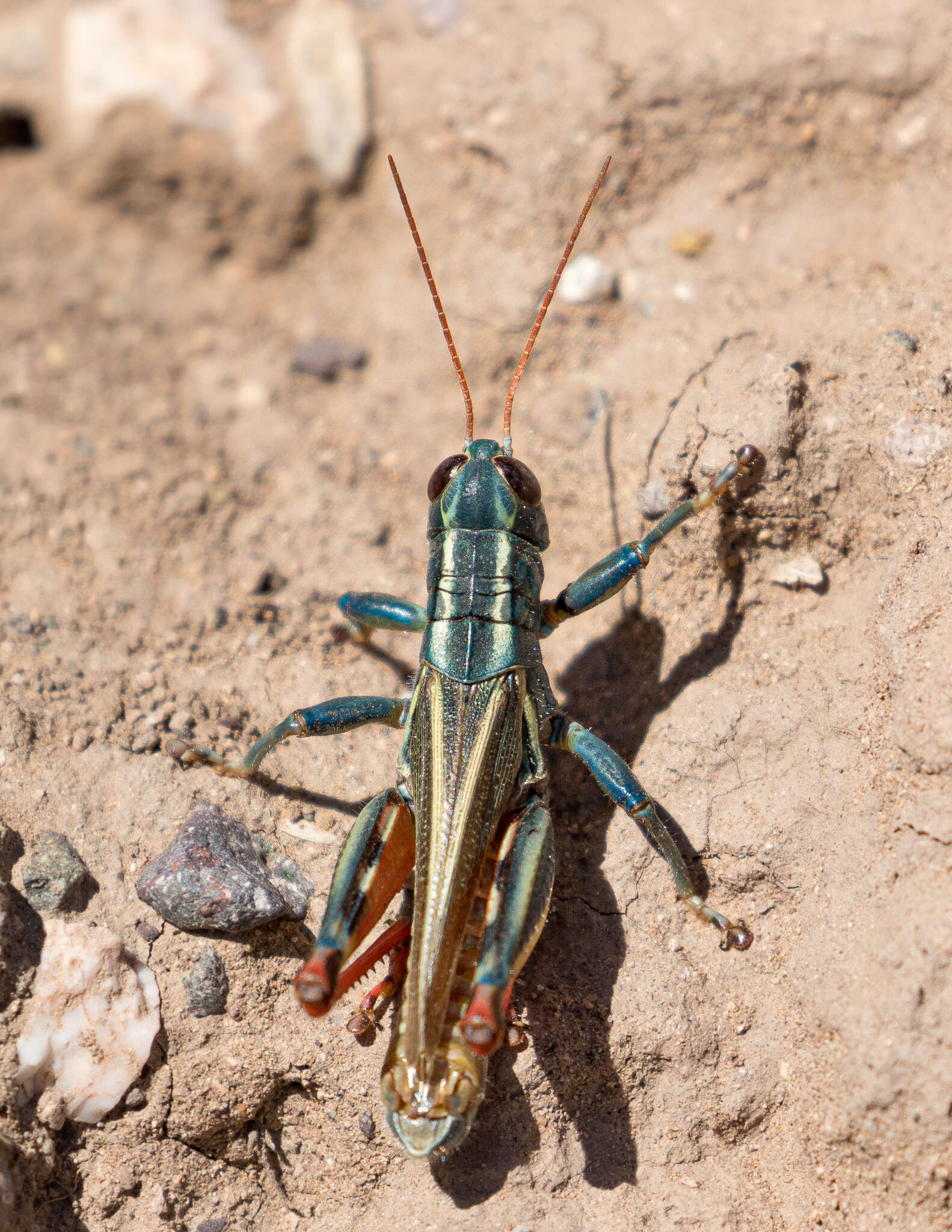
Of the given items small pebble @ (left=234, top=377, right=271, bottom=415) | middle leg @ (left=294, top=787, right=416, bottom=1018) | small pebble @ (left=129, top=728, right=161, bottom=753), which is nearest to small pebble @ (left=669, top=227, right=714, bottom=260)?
small pebble @ (left=234, top=377, right=271, bottom=415)

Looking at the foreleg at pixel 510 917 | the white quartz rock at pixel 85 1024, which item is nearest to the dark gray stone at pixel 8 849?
the white quartz rock at pixel 85 1024

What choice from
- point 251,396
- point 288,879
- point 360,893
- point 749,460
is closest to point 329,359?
point 251,396

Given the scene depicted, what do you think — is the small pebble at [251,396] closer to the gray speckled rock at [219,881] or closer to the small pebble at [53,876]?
the gray speckled rock at [219,881]

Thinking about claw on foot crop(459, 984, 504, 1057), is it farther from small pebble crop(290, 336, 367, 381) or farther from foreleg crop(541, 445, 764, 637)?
small pebble crop(290, 336, 367, 381)

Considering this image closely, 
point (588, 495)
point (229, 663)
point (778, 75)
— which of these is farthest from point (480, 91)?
point (229, 663)

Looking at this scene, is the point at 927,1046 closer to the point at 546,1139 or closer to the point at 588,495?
the point at 546,1139

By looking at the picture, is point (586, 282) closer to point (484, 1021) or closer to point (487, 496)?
point (487, 496)
